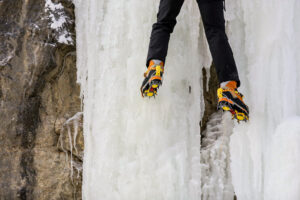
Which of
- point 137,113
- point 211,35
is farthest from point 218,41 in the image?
point 137,113

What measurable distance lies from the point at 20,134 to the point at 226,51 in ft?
5.62

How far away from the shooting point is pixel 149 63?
1812 millimetres

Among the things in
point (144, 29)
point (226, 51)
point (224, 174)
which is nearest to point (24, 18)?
point (144, 29)

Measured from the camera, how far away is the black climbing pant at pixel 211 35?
169 cm

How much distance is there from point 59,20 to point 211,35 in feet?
4.55

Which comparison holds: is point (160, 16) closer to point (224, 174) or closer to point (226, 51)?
point (226, 51)

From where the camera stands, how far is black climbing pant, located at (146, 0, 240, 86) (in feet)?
5.55

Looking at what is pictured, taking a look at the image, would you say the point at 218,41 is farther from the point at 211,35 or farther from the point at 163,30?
the point at 163,30

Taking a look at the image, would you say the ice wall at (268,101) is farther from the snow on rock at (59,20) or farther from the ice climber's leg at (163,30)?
the snow on rock at (59,20)

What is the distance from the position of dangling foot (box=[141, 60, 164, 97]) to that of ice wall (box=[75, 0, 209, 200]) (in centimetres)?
21

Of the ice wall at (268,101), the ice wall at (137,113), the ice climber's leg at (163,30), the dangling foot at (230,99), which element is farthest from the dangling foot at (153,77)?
the ice wall at (268,101)

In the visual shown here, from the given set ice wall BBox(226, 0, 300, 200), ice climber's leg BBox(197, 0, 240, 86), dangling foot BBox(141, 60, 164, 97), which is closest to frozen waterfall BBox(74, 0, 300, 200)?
ice wall BBox(226, 0, 300, 200)

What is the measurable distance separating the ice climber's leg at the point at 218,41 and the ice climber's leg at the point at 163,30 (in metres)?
0.17

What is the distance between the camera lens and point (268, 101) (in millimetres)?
1838
